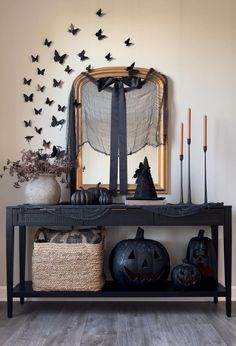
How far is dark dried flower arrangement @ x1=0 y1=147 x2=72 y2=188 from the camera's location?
296 centimetres

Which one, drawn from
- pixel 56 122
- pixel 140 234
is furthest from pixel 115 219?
pixel 56 122

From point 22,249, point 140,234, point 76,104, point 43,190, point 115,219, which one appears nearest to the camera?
point 115,219

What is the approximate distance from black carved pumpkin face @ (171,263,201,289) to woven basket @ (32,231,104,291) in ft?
1.78

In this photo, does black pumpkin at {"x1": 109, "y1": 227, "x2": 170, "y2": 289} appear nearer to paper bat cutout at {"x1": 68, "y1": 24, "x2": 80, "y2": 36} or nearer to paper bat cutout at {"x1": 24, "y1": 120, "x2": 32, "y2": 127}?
paper bat cutout at {"x1": 24, "y1": 120, "x2": 32, "y2": 127}

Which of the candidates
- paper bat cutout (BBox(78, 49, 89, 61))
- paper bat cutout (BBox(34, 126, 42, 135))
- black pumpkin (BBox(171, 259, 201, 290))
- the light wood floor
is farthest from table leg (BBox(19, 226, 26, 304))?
paper bat cutout (BBox(78, 49, 89, 61))

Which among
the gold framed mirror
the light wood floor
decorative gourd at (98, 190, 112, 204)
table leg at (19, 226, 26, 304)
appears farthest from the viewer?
the gold framed mirror

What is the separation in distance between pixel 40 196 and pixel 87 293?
2.41 ft

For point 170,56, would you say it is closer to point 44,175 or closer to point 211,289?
point 44,175

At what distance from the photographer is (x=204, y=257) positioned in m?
3.02

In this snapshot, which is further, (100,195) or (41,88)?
Result: (41,88)

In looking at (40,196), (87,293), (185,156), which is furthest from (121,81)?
(87,293)

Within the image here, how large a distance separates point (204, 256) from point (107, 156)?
3.40 feet

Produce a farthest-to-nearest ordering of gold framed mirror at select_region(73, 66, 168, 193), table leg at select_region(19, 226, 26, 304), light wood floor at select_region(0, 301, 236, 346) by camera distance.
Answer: gold framed mirror at select_region(73, 66, 168, 193) → table leg at select_region(19, 226, 26, 304) → light wood floor at select_region(0, 301, 236, 346)

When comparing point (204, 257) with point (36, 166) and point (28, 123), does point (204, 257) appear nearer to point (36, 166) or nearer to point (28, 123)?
point (36, 166)
